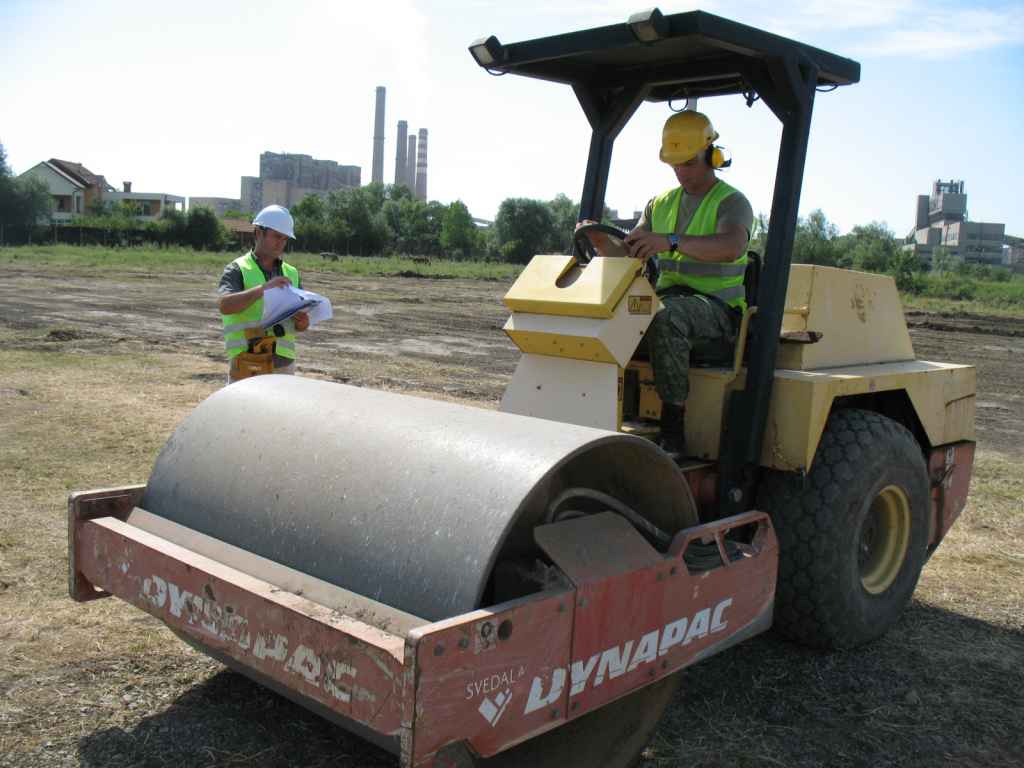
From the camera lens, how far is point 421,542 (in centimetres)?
279

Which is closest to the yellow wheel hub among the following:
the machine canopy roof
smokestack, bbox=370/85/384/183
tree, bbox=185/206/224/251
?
the machine canopy roof

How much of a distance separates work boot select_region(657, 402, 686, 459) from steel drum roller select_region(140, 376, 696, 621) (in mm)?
813

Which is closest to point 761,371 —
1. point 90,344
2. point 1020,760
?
point 1020,760

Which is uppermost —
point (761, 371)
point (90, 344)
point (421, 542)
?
point (761, 371)

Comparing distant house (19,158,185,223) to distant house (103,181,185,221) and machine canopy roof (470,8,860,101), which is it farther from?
machine canopy roof (470,8,860,101)

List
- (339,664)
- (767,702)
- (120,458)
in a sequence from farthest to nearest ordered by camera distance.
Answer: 1. (120,458)
2. (767,702)
3. (339,664)

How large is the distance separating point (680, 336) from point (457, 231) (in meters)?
75.6

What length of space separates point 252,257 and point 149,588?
2944 millimetres

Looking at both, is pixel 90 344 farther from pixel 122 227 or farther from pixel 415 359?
pixel 122 227

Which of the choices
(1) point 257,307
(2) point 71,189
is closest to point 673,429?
(1) point 257,307

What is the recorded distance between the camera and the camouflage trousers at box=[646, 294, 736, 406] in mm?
3998

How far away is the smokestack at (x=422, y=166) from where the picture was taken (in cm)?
15062

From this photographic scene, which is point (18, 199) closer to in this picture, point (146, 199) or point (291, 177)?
point (146, 199)

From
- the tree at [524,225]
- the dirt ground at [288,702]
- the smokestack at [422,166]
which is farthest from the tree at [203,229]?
the smokestack at [422,166]
